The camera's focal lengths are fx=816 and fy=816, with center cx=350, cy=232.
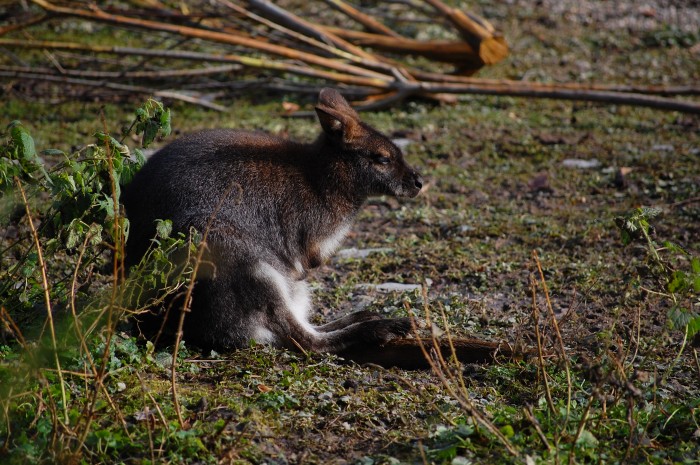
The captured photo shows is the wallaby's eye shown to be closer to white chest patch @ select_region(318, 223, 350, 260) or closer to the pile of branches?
white chest patch @ select_region(318, 223, 350, 260)

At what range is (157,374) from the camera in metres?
3.24

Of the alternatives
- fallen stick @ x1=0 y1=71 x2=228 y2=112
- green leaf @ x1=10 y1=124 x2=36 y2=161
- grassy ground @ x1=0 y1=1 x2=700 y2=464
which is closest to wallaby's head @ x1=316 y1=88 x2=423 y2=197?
grassy ground @ x1=0 y1=1 x2=700 y2=464

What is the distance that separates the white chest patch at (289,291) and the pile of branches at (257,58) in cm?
335

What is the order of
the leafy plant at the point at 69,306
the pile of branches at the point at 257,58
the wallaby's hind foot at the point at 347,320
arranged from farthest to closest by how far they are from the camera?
the pile of branches at the point at 257,58, the wallaby's hind foot at the point at 347,320, the leafy plant at the point at 69,306

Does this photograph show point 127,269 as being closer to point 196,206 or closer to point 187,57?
point 196,206

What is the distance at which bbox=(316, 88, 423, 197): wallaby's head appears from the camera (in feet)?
14.1

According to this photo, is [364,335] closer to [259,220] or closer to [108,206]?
[259,220]

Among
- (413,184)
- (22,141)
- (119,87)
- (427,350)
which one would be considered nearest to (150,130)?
(22,141)

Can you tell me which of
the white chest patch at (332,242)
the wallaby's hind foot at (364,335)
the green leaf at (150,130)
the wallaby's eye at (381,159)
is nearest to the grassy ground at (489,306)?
the wallaby's hind foot at (364,335)

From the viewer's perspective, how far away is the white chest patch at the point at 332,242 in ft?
13.4

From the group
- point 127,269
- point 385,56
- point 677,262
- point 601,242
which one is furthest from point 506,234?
point 385,56

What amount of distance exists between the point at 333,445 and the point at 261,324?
84 cm

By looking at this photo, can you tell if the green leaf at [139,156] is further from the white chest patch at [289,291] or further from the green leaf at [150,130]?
the white chest patch at [289,291]

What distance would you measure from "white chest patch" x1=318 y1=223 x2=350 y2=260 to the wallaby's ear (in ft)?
1.59
